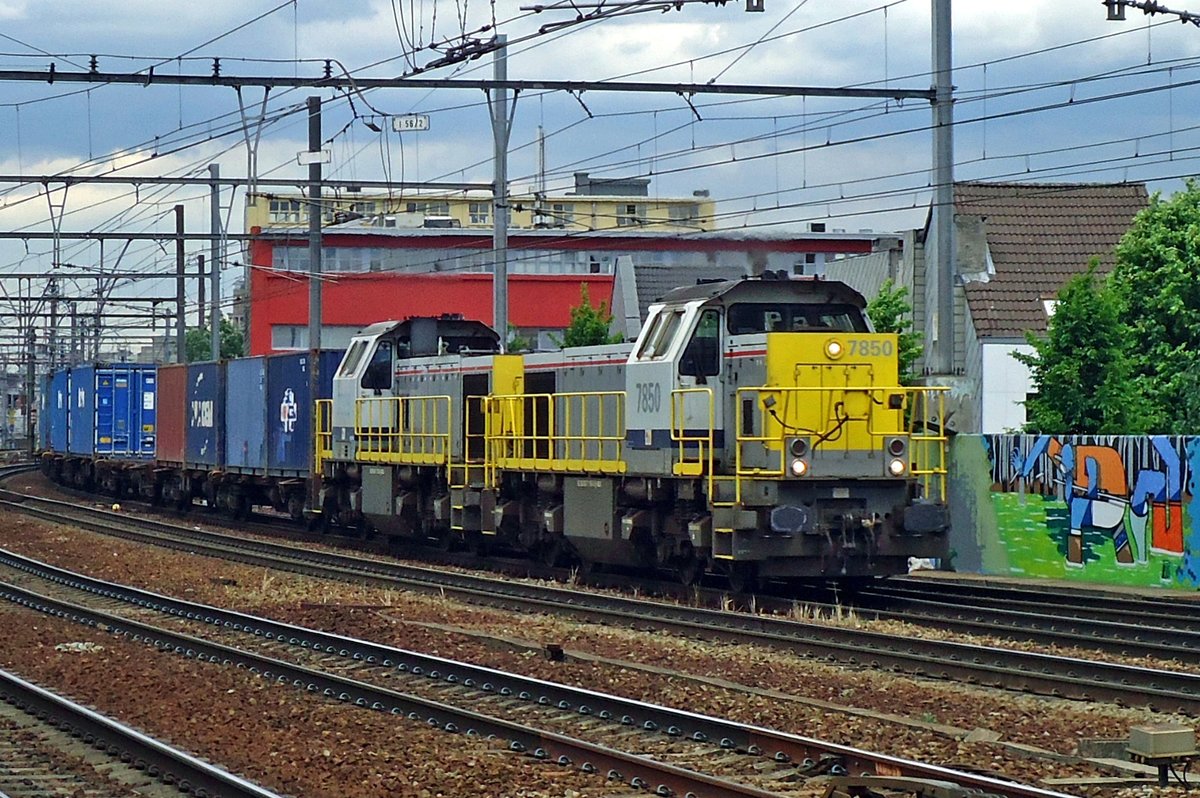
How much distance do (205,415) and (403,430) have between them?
475 inches

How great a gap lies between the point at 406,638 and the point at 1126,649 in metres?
6.75

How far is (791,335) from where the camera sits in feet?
58.0

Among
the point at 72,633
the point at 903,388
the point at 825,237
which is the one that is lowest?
the point at 72,633

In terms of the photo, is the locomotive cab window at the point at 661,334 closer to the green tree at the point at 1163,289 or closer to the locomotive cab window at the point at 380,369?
the locomotive cab window at the point at 380,369

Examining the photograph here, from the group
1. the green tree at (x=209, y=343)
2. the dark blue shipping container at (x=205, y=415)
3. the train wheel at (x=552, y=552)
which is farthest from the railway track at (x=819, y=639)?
the green tree at (x=209, y=343)

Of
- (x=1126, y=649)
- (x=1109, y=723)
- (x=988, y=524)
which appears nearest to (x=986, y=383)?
(x=988, y=524)

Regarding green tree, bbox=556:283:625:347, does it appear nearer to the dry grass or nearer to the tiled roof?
the tiled roof

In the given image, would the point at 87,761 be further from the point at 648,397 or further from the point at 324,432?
the point at 324,432

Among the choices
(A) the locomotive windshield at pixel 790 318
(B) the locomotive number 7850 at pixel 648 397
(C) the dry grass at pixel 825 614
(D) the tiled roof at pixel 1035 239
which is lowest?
(C) the dry grass at pixel 825 614

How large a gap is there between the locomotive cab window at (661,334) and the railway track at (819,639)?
2.91m

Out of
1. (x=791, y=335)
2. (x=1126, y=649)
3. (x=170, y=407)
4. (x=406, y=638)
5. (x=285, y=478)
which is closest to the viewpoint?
(x=1126, y=649)

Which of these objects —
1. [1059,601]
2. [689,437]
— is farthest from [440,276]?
[1059,601]

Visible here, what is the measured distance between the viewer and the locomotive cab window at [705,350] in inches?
725

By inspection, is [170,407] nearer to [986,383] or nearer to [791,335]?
[986,383]
